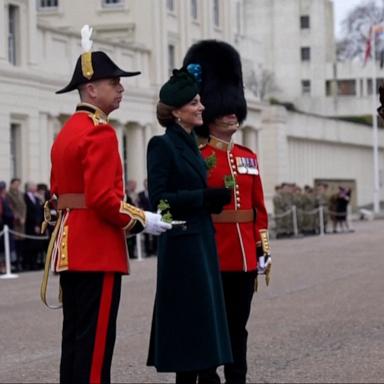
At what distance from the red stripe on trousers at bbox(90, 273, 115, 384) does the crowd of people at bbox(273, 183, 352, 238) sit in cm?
2871

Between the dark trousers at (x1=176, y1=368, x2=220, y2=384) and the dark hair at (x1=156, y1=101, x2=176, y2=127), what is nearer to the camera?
the dark trousers at (x1=176, y1=368, x2=220, y2=384)

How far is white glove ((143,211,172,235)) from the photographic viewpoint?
7.00m

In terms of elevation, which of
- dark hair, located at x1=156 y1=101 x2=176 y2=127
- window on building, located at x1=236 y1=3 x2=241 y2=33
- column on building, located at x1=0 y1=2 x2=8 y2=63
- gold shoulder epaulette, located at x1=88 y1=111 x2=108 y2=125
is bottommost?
gold shoulder epaulette, located at x1=88 y1=111 x2=108 y2=125

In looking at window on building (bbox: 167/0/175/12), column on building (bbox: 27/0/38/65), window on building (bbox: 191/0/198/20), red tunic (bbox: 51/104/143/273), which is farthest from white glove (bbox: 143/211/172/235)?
window on building (bbox: 191/0/198/20)

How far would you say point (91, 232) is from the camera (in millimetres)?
6969

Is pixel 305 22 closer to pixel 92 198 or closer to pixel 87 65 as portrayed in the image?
pixel 87 65

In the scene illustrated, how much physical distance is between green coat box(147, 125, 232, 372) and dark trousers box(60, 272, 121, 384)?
67 centimetres

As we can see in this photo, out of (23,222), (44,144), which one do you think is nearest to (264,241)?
(23,222)

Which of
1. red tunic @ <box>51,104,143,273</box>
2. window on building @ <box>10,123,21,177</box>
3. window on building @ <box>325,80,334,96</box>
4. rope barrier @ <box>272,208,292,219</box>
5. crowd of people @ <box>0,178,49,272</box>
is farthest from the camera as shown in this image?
window on building @ <box>325,80,334,96</box>

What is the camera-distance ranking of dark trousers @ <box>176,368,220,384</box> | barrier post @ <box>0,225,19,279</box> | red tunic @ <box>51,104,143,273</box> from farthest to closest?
barrier post @ <box>0,225,19,279</box>
dark trousers @ <box>176,368,220,384</box>
red tunic @ <box>51,104,143,273</box>

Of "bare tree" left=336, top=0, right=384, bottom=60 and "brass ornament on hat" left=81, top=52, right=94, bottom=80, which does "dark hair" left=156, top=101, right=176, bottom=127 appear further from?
"bare tree" left=336, top=0, right=384, bottom=60

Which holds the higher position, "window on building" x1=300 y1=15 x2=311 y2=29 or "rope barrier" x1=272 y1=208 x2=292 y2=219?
"window on building" x1=300 y1=15 x2=311 y2=29

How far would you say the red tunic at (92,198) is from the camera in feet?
22.5

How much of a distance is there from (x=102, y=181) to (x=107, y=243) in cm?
36
